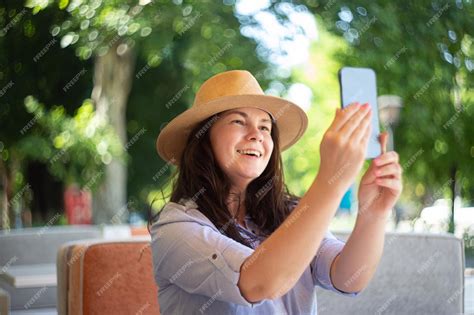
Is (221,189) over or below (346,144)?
below

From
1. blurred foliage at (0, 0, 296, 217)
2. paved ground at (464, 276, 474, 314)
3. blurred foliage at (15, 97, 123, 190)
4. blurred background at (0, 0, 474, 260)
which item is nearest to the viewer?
paved ground at (464, 276, 474, 314)

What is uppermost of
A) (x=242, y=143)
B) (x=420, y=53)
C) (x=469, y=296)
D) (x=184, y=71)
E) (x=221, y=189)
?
(x=242, y=143)

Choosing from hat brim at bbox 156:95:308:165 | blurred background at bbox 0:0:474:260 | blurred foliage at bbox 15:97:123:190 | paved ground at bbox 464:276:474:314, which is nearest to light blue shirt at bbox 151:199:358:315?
hat brim at bbox 156:95:308:165

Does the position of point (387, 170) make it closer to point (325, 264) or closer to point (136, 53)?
point (325, 264)

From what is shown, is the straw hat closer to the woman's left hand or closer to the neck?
the neck

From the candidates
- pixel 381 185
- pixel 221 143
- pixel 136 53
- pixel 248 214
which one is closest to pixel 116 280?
pixel 248 214

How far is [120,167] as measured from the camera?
37.1 ft

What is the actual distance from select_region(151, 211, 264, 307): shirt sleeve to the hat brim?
39 cm

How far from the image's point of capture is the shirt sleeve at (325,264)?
2.18 m

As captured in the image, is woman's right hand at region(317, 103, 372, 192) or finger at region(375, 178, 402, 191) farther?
finger at region(375, 178, 402, 191)

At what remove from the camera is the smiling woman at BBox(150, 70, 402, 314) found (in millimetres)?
1670

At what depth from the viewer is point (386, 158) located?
6.12 ft

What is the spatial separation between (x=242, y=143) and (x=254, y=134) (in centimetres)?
4

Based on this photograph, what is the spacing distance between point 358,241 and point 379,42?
6.45m
